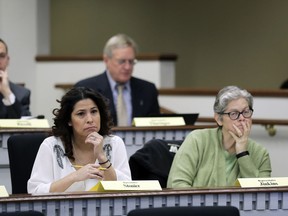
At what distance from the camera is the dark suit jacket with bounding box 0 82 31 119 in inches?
277

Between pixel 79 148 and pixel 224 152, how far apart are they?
0.82 meters

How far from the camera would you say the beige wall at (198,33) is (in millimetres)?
13188

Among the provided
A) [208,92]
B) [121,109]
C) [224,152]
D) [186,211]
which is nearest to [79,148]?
[224,152]

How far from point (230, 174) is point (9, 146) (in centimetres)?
125

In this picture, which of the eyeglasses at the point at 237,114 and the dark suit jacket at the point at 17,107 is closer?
the eyeglasses at the point at 237,114

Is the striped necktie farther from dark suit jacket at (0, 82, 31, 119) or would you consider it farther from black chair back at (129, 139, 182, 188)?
black chair back at (129, 139, 182, 188)

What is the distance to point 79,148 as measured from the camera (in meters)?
5.04

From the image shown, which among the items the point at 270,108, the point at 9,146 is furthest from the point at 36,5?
the point at 9,146

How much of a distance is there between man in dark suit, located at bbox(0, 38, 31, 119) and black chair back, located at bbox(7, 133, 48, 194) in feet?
5.60

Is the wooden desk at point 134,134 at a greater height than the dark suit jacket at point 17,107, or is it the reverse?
the dark suit jacket at point 17,107

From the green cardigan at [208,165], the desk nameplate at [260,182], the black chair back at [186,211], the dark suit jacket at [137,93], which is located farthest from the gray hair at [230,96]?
the dark suit jacket at [137,93]

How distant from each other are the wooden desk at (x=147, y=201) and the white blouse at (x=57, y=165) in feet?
2.60

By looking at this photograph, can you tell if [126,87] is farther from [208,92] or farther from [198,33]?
[198,33]

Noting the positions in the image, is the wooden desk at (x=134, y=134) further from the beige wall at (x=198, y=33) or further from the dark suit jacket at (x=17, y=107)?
the beige wall at (x=198, y=33)
